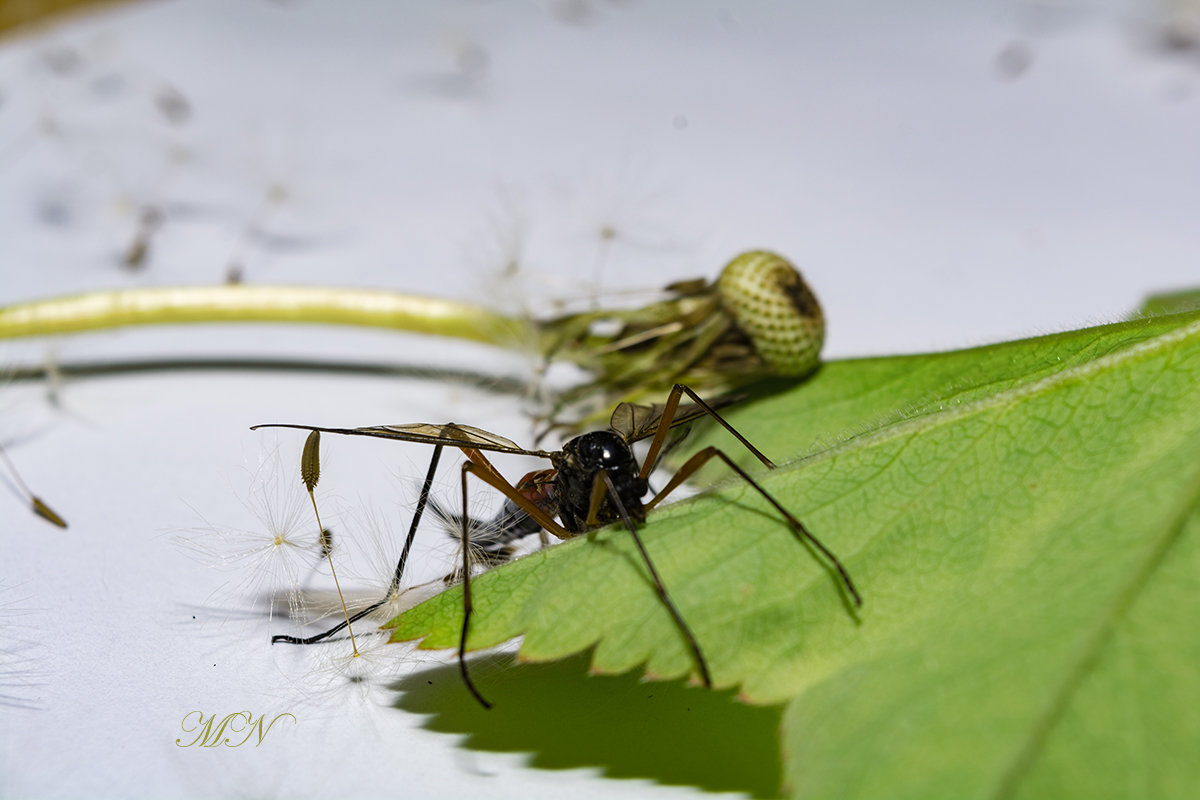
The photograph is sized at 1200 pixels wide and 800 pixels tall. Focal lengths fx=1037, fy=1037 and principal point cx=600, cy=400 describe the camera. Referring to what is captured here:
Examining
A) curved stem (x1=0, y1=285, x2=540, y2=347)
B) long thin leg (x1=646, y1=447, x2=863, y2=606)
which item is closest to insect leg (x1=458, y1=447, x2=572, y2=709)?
long thin leg (x1=646, y1=447, x2=863, y2=606)

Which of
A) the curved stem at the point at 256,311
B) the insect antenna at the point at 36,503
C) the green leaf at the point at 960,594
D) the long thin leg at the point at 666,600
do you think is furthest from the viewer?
the curved stem at the point at 256,311

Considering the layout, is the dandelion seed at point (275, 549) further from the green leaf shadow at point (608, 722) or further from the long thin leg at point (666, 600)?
the long thin leg at point (666, 600)

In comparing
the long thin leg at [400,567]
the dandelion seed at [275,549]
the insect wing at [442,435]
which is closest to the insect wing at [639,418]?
the insect wing at [442,435]

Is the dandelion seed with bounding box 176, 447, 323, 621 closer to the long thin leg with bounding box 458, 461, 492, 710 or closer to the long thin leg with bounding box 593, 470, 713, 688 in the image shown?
the long thin leg with bounding box 458, 461, 492, 710

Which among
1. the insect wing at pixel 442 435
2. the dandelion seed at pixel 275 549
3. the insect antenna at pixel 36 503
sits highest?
the insect wing at pixel 442 435

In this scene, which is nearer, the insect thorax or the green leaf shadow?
the green leaf shadow

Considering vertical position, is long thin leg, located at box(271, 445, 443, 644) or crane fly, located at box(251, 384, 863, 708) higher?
crane fly, located at box(251, 384, 863, 708)

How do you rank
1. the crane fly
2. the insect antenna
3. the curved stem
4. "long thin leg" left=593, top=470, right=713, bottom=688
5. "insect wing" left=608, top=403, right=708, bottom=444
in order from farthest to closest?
the curved stem
the insect antenna
"insect wing" left=608, top=403, right=708, bottom=444
the crane fly
"long thin leg" left=593, top=470, right=713, bottom=688

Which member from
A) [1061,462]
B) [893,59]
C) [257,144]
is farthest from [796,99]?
[1061,462]

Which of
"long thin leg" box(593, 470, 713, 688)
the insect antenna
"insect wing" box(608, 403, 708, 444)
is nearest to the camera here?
"long thin leg" box(593, 470, 713, 688)
